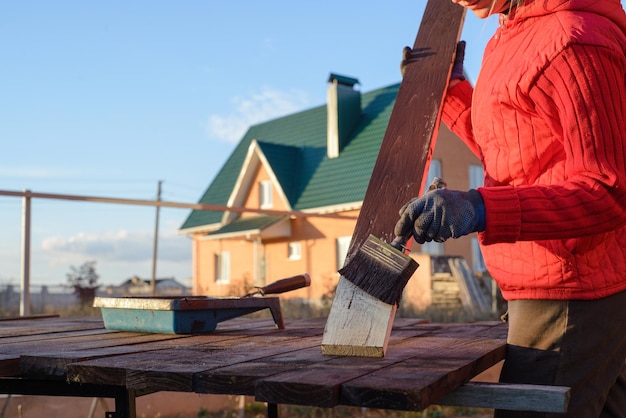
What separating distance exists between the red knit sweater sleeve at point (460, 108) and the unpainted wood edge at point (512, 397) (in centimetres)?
108

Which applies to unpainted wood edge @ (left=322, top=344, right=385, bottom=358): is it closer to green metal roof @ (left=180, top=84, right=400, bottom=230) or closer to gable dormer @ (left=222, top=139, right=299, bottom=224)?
green metal roof @ (left=180, top=84, right=400, bottom=230)

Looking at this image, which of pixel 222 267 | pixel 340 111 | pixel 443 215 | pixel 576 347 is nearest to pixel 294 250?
pixel 222 267

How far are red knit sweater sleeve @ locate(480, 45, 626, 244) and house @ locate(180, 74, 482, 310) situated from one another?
1411 centimetres

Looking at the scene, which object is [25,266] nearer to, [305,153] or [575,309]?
[575,309]

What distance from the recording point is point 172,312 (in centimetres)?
238

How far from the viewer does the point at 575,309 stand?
179 cm

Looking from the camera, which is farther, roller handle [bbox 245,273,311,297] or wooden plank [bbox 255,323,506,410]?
roller handle [bbox 245,273,311,297]

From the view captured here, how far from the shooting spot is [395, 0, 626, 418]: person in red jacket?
1596 mm

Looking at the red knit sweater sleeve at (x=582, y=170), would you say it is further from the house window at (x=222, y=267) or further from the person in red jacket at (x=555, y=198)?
the house window at (x=222, y=267)

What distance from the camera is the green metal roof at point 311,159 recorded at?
17.0m

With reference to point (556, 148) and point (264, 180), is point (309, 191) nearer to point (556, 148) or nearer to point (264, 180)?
point (264, 180)

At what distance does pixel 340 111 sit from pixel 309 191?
6.84 feet

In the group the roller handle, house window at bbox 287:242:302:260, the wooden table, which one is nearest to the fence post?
the wooden table

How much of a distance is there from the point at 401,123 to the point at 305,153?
17.1m
